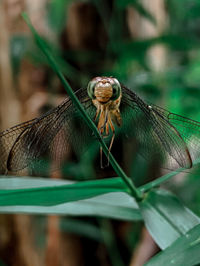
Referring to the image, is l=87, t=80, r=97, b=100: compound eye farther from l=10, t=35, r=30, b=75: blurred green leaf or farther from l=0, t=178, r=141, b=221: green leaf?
l=10, t=35, r=30, b=75: blurred green leaf

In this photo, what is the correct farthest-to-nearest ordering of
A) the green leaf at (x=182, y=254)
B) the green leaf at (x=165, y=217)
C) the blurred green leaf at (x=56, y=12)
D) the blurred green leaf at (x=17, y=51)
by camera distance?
1. the blurred green leaf at (x=56, y=12)
2. the blurred green leaf at (x=17, y=51)
3. the green leaf at (x=165, y=217)
4. the green leaf at (x=182, y=254)

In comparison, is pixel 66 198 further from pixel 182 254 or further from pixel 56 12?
pixel 56 12

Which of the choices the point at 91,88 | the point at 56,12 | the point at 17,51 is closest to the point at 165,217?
the point at 91,88

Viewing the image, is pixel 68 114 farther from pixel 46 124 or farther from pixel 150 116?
pixel 150 116

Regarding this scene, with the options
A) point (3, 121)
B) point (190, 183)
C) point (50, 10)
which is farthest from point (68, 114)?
point (50, 10)

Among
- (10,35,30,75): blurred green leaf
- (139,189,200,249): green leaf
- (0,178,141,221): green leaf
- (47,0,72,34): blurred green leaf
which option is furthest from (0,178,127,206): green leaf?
(47,0,72,34): blurred green leaf

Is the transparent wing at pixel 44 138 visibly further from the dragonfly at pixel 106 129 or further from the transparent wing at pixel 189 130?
the transparent wing at pixel 189 130

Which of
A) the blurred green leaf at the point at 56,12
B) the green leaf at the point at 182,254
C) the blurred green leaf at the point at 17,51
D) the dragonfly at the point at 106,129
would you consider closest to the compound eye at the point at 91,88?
the dragonfly at the point at 106,129
